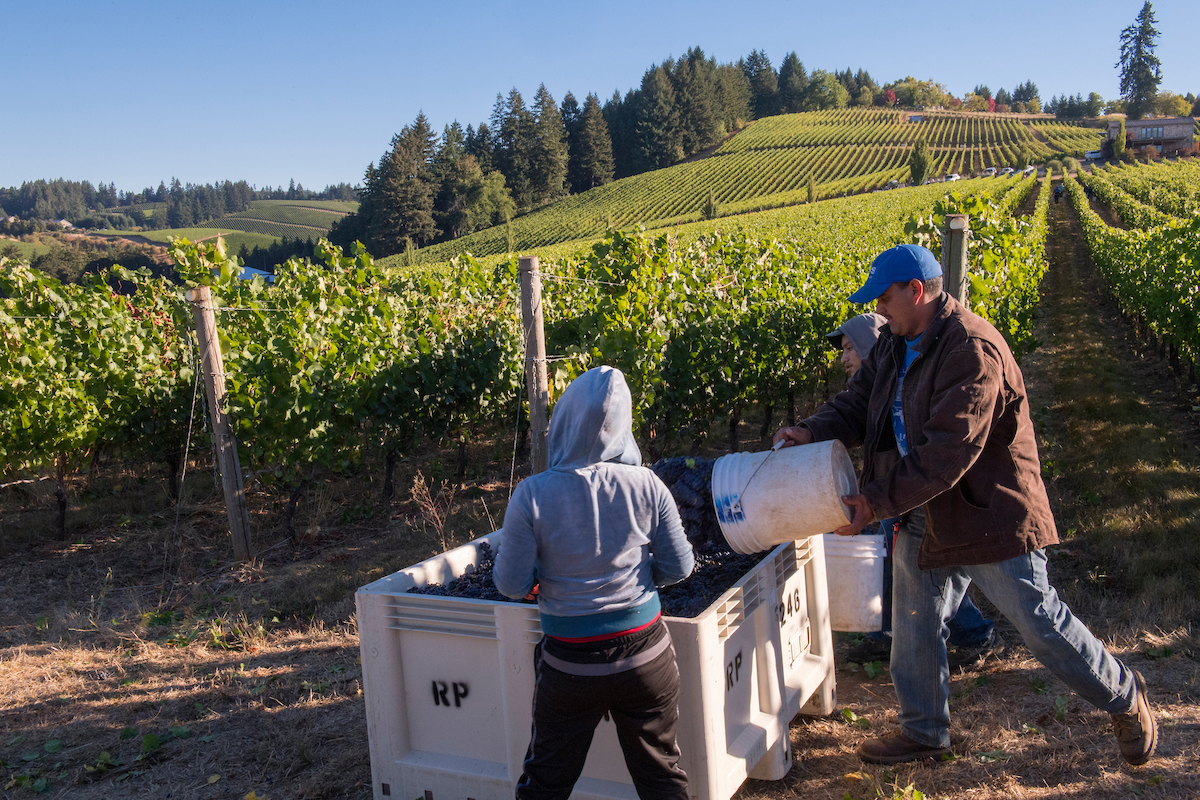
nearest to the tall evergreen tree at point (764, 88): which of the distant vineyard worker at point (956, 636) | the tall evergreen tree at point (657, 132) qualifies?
the tall evergreen tree at point (657, 132)

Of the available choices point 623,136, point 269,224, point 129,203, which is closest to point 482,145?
point 623,136

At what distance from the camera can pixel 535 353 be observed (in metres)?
5.02

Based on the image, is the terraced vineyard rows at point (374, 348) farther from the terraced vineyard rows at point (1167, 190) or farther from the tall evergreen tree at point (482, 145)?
the tall evergreen tree at point (482, 145)

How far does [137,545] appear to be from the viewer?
6.24 metres

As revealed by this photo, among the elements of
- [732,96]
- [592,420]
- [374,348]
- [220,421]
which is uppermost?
[732,96]

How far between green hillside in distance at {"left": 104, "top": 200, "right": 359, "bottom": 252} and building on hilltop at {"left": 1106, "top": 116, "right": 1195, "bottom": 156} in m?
82.0

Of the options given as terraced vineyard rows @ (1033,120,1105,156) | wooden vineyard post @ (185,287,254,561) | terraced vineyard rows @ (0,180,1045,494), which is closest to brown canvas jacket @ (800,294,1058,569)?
terraced vineyard rows @ (0,180,1045,494)

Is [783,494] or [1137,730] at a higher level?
[783,494]

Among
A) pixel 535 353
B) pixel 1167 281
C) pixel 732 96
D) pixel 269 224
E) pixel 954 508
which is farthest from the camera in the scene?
pixel 269 224

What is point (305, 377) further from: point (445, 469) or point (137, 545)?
point (445, 469)

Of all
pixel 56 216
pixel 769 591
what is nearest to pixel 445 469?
pixel 769 591

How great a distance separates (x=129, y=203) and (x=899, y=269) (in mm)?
166892

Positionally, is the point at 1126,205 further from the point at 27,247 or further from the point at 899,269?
the point at 27,247

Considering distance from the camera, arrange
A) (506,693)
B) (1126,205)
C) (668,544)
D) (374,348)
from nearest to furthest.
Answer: (668,544), (506,693), (374,348), (1126,205)
